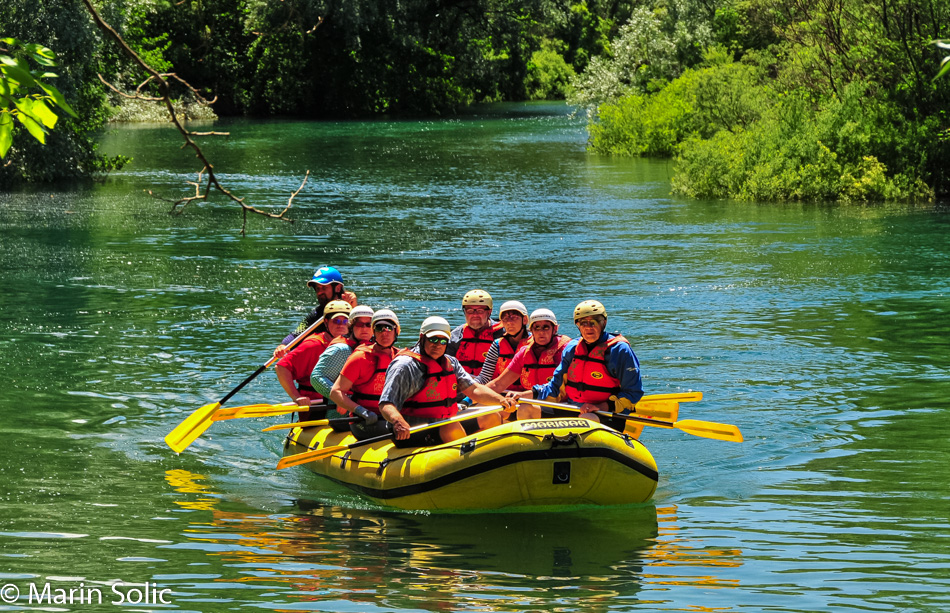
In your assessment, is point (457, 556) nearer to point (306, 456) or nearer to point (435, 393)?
point (435, 393)

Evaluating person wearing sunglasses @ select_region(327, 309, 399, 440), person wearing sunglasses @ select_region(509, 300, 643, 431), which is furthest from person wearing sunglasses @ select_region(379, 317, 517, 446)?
person wearing sunglasses @ select_region(509, 300, 643, 431)

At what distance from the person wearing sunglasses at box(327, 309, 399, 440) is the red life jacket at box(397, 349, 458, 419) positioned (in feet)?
0.95

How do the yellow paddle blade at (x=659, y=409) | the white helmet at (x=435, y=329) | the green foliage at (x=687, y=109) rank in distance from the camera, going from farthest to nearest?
1. the green foliage at (x=687, y=109)
2. the yellow paddle blade at (x=659, y=409)
3. the white helmet at (x=435, y=329)

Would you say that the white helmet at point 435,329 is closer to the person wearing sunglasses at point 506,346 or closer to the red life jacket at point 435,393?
the red life jacket at point 435,393

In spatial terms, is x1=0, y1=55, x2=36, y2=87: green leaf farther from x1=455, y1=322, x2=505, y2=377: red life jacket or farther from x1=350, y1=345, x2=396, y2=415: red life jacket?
x1=455, y1=322, x2=505, y2=377: red life jacket

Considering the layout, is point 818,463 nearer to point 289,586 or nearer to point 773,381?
point 773,381

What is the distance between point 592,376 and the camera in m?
10.1

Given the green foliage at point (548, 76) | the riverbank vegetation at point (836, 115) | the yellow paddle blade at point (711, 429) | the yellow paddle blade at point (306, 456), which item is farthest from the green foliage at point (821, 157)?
the green foliage at point (548, 76)

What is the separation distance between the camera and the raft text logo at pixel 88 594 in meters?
6.89

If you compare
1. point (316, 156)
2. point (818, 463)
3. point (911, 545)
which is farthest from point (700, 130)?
point (911, 545)

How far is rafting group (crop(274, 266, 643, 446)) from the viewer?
31.8 feet

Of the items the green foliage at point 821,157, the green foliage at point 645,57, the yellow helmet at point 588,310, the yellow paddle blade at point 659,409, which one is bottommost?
the yellow paddle blade at point 659,409

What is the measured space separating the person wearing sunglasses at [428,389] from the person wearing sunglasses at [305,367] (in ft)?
4.81

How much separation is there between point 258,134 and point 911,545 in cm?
4809
